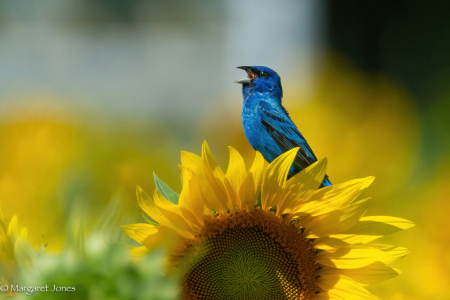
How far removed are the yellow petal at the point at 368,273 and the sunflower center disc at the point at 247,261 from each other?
0.03m

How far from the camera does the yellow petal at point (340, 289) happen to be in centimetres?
28

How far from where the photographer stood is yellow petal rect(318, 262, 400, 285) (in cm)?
27

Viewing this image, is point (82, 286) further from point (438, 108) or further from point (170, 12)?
point (170, 12)

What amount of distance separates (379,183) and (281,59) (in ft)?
0.82

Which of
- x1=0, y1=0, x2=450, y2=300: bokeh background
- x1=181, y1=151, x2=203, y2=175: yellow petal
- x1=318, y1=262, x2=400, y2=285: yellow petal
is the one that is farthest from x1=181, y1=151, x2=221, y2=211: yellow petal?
x1=0, y1=0, x2=450, y2=300: bokeh background

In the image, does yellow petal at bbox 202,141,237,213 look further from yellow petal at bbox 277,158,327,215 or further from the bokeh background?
the bokeh background

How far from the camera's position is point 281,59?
61 cm

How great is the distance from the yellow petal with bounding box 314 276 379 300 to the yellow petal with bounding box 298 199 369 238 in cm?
4

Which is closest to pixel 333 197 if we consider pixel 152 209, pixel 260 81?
pixel 152 209

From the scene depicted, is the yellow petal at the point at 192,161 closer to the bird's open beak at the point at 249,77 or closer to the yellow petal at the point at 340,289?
the yellow petal at the point at 340,289

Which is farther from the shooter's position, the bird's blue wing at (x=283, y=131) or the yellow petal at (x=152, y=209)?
the bird's blue wing at (x=283, y=131)

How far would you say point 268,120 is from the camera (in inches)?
17.2

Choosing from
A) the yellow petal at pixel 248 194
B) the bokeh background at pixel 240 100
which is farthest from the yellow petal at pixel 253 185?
the bokeh background at pixel 240 100

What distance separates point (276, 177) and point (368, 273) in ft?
0.35
